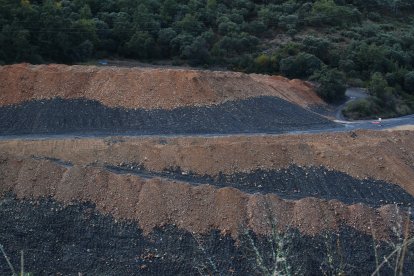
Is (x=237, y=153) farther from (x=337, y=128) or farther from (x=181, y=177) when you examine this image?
(x=337, y=128)

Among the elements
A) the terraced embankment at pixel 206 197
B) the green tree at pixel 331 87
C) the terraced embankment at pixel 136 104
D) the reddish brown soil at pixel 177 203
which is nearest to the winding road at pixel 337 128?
the terraced embankment at pixel 136 104

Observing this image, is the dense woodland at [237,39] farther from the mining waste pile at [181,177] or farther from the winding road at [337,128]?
the mining waste pile at [181,177]

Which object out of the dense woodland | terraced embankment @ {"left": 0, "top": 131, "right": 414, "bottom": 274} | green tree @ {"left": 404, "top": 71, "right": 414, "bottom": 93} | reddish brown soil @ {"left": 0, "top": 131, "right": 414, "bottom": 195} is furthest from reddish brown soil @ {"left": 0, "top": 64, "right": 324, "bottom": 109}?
green tree @ {"left": 404, "top": 71, "right": 414, "bottom": 93}

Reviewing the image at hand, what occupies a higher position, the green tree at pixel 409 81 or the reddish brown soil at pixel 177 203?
the reddish brown soil at pixel 177 203

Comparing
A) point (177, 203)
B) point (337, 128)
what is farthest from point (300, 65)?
point (177, 203)

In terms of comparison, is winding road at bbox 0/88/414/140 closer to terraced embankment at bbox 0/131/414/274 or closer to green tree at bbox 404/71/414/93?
terraced embankment at bbox 0/131/414/274

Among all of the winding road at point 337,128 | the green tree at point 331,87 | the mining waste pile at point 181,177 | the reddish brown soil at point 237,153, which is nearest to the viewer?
the mining waste pile at point 181,177
